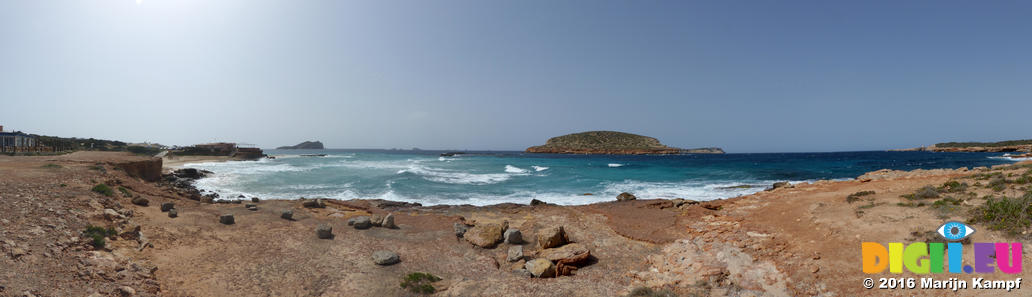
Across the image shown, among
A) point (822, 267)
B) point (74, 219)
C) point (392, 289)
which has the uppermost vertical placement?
point (74, 219)

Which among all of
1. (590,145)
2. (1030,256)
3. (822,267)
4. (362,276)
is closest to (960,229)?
(1030,256)

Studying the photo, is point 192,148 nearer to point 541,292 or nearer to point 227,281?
point 227,281

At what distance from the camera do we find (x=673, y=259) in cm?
811

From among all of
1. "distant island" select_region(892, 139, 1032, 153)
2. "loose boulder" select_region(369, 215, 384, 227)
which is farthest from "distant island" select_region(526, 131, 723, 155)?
"loose boulder" select_region(369, 215, 384, 227)

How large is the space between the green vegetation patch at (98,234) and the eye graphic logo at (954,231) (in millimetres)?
15836

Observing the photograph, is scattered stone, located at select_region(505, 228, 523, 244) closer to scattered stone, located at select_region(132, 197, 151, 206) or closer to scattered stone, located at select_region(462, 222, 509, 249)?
scattered stone, located at select_region(462, 222, 509, 249)

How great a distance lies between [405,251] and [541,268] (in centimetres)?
370

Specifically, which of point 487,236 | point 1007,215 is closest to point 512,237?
point 487,236

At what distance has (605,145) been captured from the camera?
10694cm

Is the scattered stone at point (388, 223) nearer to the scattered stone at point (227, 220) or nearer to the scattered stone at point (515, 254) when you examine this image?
the scattered stone at point (227, 220)

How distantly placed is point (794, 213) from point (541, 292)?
889 cm

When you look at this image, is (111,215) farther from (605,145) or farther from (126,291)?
(605,145)

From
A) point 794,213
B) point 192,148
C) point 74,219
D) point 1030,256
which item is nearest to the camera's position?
point 1030,256

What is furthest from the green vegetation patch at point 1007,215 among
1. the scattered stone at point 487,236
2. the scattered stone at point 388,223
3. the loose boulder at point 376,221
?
the loose boulder at point 376,221
